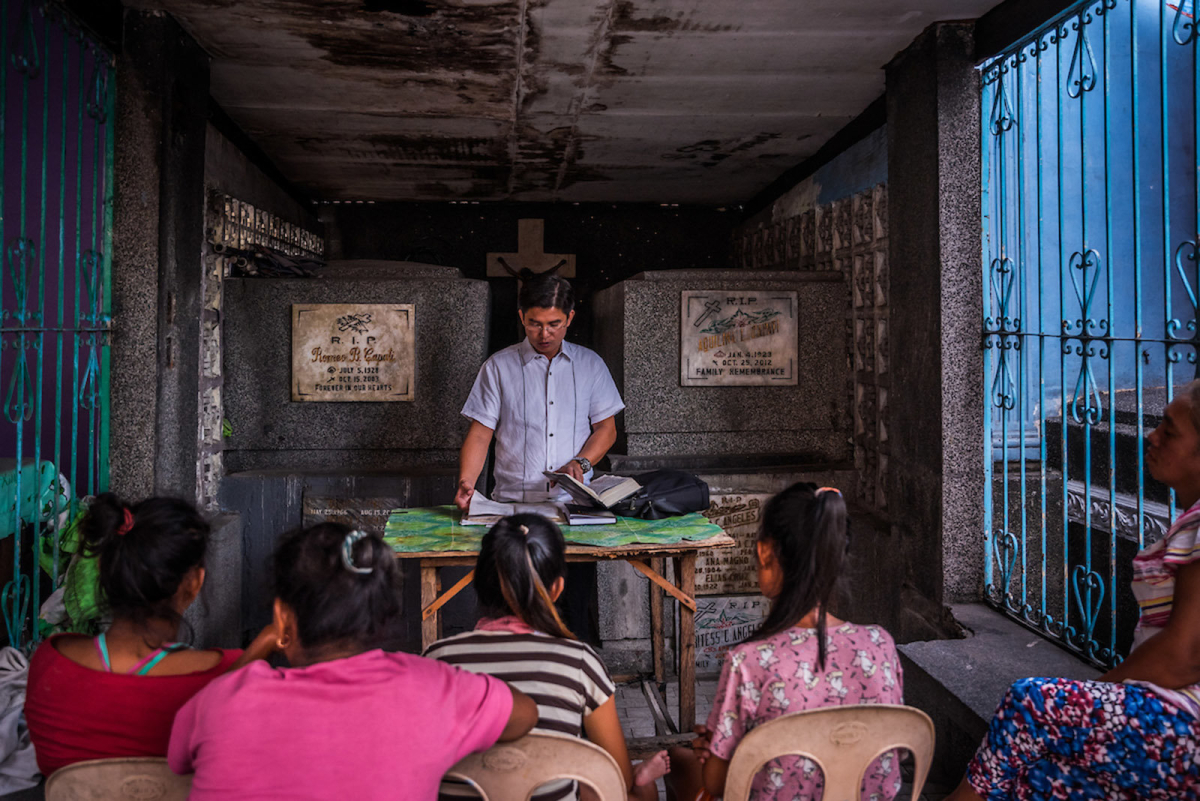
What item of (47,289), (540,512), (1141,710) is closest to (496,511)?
(540,512)

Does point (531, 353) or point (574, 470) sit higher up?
point (531, 353)

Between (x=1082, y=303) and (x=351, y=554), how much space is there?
269 cm

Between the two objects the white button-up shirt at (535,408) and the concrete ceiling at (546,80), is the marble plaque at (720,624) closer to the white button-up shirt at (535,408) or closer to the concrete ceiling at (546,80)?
the white button-up shirt at (535,408)

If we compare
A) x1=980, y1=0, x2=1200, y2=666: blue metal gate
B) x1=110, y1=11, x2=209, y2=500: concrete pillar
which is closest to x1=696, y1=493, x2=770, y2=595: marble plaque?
x1=980, y1=0, x2=1200, y2=666: blue metal gate

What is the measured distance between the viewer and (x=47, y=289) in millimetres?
4961

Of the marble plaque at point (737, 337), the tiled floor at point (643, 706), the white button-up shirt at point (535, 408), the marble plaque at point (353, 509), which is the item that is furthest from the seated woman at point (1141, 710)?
the marble plaque at point (353, 509)

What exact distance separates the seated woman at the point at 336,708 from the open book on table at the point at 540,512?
4.63 ft

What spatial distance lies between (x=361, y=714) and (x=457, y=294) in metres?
3.78

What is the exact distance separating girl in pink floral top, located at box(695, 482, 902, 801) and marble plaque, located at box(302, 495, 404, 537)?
315 cm

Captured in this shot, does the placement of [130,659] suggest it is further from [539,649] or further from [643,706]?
[643,706]

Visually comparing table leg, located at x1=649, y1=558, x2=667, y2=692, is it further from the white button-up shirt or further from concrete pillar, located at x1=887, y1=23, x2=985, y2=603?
concrete pillar, located at x1=887, y1=23, x2=985, y2=603

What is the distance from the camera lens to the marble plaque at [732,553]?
15.9ft

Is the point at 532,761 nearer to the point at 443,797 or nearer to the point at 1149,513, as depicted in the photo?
the point at 443,797

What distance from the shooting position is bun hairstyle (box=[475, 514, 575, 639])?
2043mm
